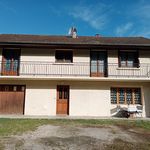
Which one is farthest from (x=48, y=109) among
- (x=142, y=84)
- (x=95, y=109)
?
(x=142, y=84)

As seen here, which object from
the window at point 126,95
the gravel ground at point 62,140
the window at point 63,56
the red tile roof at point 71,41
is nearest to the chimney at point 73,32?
the red tile roof at point 71,41

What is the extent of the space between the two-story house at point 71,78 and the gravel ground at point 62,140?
6.36 meters

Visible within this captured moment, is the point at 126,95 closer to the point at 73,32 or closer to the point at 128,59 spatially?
the point at 128,59

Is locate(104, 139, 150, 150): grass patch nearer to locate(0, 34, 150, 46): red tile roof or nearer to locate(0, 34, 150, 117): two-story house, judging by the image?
locate(0, 34, 150, 117): two-story house

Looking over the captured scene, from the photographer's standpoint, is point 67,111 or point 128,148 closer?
point 128,148

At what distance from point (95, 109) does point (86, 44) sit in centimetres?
510

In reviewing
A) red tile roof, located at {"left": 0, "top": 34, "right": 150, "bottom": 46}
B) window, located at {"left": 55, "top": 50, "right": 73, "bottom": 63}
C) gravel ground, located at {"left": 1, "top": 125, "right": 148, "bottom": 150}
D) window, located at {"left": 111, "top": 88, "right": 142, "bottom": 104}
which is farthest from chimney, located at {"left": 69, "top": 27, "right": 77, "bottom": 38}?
gravel ground, located at {"left": 1, "top": 125, "right": 148, "bottom": 150}

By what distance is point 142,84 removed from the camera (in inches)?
672

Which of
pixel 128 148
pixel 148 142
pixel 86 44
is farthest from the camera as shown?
pixel 86 44

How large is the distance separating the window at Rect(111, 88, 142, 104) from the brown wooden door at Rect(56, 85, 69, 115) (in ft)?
12.1

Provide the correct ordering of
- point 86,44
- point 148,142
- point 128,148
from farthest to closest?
1. point 86,44
2. point 148,142
3. point 128,148

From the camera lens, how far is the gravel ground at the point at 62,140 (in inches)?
291

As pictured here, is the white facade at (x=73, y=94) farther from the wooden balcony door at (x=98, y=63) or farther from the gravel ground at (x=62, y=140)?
the gravel ground at (x=62, y=140)

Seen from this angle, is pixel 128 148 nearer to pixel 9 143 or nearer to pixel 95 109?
pixel 9 143
